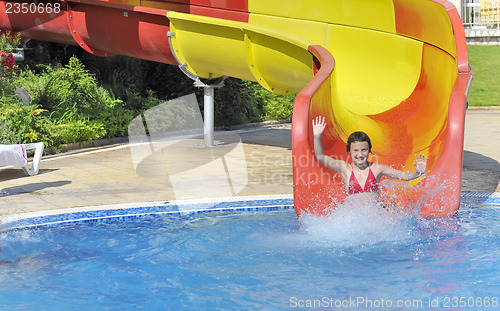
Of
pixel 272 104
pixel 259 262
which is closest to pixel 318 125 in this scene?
pixel 259 262

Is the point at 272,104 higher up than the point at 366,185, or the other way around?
the point at 366,185

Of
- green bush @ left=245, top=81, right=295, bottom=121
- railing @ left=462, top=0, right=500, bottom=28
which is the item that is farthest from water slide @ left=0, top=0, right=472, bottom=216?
railing @ left=462, top=0, right=500, bottom=28

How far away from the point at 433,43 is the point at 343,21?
4.11 feet

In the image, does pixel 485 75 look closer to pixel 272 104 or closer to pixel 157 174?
pixel 272 104

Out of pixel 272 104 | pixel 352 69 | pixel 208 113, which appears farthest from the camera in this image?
pixel 272 104

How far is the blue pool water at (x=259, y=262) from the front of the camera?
578cm

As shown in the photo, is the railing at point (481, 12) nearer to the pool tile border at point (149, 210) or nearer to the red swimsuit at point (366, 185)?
the pool tile border at point (149, 210)

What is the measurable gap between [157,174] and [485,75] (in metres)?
18.3

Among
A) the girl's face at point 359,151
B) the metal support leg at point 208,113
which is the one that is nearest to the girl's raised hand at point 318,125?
the girl's face at point 359,151

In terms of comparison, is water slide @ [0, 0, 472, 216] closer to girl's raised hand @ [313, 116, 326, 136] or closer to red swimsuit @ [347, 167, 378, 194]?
girl's raised hand @ [313, 116, 326, 136]

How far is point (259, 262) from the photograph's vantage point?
6.71 metres

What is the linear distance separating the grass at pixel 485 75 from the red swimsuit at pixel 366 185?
15652mm

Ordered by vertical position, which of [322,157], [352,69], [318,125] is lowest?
[322,157]

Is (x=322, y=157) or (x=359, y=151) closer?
(x=359, y=151)
